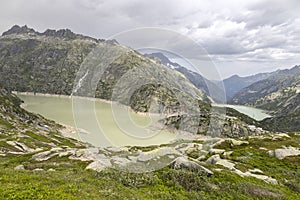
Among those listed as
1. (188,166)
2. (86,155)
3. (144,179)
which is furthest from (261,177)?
(86,155)

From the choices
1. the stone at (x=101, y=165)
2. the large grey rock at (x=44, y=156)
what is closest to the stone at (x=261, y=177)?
the stone at (x=101, y=165)

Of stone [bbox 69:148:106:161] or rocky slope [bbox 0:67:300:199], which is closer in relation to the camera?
rocky slope [bbox 0:67:300:199]

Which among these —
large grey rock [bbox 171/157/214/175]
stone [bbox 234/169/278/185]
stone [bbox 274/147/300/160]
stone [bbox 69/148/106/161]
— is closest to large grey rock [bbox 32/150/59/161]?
stone [bbox 69/148/106/161]

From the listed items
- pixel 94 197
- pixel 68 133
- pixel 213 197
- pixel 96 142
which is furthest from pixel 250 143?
pixel 68 133

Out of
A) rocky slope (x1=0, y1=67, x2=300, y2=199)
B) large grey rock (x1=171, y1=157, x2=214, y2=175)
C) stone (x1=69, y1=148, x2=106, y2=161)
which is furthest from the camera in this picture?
stone (x1=69, y1=148, x2=106, y2=161)

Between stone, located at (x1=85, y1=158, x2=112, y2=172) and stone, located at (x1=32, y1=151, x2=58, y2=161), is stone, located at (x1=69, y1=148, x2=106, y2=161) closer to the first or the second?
stone, located at (x1=32, y1=151, x2=58, y2=161)

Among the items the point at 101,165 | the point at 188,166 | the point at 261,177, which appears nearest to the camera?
the point at 188,166

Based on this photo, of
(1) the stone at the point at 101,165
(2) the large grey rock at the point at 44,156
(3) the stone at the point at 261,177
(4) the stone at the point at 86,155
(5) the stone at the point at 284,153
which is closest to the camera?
(1) the stone at the point at 101,165

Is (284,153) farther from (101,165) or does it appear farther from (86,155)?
(101,165)

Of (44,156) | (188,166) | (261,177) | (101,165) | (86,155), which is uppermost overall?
(188,166)

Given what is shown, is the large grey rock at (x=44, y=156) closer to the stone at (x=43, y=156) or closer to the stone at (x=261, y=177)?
the stone at (x=43, y=156)

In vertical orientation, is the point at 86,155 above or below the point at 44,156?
above
